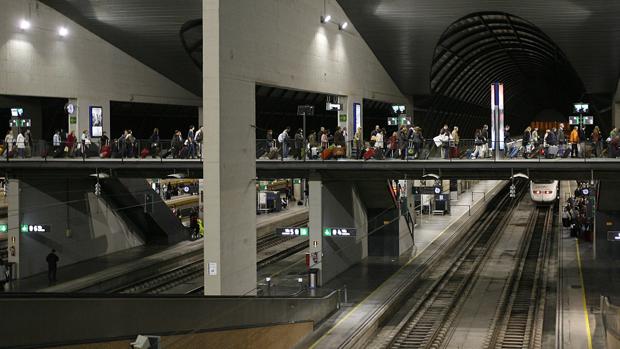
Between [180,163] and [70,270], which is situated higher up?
[180,163]

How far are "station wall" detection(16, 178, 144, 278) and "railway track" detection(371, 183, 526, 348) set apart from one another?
14201 millimetres

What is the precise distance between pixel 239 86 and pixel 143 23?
1158 cm

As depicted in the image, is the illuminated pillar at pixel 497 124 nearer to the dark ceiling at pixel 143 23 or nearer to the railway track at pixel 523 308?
the railway track at pixel 523 308

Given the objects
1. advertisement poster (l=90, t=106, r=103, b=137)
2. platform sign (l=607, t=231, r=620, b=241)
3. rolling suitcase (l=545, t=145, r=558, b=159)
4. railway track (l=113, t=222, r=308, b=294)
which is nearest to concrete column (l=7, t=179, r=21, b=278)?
advertisement poster (l=90, t=106, r=103, b=137)

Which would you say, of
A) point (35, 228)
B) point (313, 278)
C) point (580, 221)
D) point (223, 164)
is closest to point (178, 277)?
point (35, 228)

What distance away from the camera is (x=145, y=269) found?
113 feet

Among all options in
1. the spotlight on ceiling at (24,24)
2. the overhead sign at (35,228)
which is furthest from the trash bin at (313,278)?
the spotlight on ceiling at (24,24)

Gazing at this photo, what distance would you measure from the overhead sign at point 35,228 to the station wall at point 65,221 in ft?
0.98

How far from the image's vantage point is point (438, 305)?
2892cm

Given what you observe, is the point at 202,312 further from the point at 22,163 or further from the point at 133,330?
the point at 22,163

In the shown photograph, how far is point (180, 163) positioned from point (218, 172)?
5.92 meters

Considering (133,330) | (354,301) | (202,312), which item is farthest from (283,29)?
(133,330)

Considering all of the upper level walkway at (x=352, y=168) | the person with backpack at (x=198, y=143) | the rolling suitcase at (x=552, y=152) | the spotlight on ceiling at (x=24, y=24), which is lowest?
the upper level walkway at (x=352, y=168)

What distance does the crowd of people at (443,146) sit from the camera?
1054 inches
